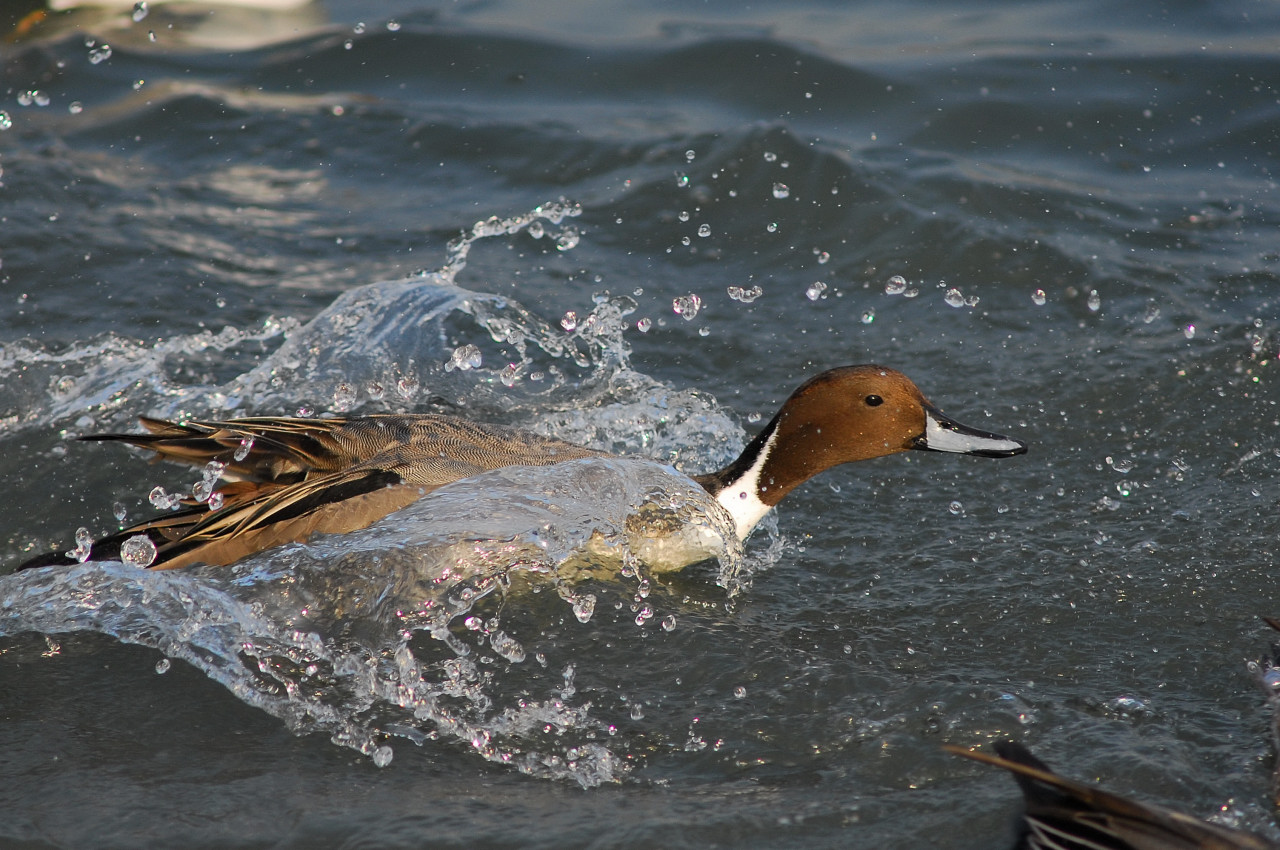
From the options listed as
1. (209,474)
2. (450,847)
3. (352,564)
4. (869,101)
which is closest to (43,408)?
(209,474)

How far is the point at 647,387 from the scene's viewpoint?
16.5ft

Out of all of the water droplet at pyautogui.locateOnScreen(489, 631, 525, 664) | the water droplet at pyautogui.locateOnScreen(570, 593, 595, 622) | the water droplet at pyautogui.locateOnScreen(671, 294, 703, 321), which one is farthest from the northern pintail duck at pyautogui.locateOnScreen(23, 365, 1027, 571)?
the water droplet at pyautogui.locateOnScreen(671, 294, 703, 321)

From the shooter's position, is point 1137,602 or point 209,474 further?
point 209,474

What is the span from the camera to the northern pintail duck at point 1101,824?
2355 millimetres

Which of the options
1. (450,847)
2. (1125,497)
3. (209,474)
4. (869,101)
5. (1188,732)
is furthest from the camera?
(869,101)

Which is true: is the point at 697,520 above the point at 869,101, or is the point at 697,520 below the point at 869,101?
below

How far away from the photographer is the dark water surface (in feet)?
9.92

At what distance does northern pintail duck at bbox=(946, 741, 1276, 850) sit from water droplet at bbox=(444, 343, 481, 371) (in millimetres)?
2910

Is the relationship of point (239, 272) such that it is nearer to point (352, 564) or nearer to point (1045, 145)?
point (352, 564)

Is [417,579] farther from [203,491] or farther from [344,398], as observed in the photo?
[344,398]

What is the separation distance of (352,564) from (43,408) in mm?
1913

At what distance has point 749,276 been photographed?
6.14 metres

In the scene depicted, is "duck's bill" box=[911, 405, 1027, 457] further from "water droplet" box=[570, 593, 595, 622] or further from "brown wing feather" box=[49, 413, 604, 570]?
"water droplet" box=[570, 593, 595, 622]

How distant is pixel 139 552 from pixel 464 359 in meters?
1.73
